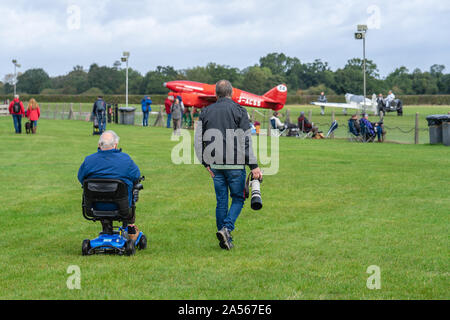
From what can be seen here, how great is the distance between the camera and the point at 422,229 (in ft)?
27.9

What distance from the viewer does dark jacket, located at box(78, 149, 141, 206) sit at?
690cm

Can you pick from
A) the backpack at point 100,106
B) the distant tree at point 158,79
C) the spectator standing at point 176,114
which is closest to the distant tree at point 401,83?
the distant tree at point 158,79

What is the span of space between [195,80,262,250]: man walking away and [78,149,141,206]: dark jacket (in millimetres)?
896

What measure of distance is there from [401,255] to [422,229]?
1.68 meters

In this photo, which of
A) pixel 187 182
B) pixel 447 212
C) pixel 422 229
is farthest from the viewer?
pixel 187 182

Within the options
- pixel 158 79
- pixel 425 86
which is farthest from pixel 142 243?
pixel 425 86

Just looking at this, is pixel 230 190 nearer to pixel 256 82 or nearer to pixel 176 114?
pixel 176 114

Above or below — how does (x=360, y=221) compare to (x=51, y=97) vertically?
below

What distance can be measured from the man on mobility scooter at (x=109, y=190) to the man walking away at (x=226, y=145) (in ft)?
2.93

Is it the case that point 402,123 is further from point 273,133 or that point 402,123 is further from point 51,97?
point 51,97

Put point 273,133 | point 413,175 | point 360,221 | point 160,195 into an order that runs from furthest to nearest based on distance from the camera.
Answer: point 273,133
point 413,175
point 160,195
point 360,221

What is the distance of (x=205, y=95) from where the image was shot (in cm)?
4078
